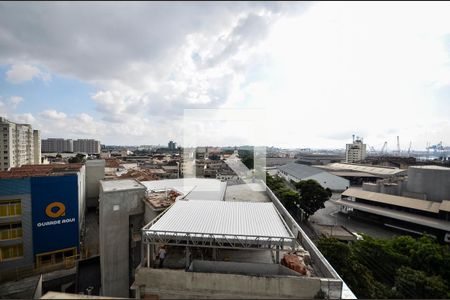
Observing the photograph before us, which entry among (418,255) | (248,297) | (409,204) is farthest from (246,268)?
(409,204)

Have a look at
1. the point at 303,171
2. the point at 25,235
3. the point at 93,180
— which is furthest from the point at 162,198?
the point at 303,171

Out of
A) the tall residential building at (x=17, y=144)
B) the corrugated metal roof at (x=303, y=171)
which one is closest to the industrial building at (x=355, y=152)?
the corrugated metal roof at (x=303, y=171)

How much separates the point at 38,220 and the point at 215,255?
12.4 metres

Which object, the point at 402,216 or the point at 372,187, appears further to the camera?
the point at 372,187

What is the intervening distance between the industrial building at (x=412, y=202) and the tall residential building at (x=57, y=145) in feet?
368

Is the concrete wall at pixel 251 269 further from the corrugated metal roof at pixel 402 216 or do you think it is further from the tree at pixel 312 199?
the corrugated metal roof at pixel 402 216

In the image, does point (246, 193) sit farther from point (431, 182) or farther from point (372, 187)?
point (431, 182)

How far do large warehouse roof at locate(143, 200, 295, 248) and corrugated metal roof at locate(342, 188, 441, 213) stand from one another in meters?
17.8

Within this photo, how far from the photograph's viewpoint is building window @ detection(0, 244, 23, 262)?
12.2m

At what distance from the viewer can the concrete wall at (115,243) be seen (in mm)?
8961

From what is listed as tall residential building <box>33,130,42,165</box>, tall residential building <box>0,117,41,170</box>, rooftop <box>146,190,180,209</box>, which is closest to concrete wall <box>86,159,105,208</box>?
rooftop <box>146,190,180,209</box>

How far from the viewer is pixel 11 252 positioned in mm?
12430

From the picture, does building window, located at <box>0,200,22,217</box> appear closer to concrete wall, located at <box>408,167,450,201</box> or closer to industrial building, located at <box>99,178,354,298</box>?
industrial building, located at <box>99,178,354,298</box>

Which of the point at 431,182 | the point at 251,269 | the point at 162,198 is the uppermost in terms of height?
the point at 162,198
